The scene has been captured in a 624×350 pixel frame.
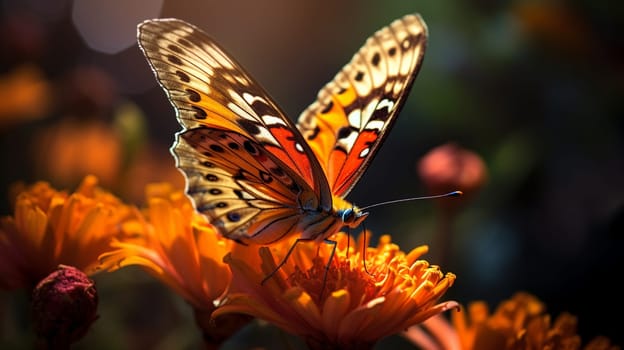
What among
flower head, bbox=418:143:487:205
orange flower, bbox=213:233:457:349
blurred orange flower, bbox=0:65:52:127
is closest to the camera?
orange flower, bbox=213:233:457:349

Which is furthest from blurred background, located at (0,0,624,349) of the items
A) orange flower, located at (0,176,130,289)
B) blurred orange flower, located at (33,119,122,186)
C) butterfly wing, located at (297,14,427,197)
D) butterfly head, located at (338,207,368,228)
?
butterfly head, located at (338,207,368,228)

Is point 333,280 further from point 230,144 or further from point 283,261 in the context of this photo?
point 230,144

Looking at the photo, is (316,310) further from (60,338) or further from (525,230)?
(525,230)

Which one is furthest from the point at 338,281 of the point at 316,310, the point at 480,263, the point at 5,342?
the point at 480,263

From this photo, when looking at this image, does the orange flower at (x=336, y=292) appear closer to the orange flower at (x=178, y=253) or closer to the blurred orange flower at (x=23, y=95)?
the orange flower at (x=178, y=253)

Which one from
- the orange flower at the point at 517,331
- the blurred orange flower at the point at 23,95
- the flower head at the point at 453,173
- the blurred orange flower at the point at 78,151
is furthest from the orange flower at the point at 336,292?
the blurred orange flower at the point at 23,95

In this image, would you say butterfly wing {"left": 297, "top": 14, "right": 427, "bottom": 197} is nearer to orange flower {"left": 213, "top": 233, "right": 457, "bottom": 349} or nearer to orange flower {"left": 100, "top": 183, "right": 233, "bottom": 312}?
orange flower {"left": 213, "top": 233, "right": 457, "bottom": 349}
